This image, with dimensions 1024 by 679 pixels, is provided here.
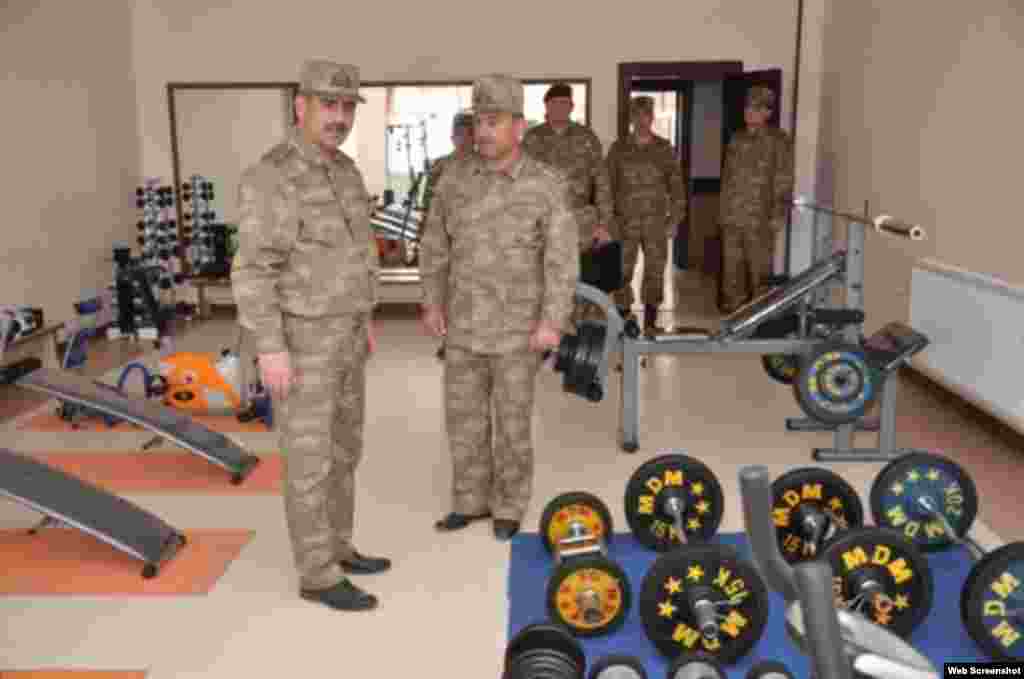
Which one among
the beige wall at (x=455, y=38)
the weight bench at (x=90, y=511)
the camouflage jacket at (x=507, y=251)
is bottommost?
the weight bench at (x=90, y=511)

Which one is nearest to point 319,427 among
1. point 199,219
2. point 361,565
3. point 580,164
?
point 361,565

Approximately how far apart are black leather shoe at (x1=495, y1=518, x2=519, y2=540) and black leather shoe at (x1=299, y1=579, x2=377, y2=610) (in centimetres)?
68

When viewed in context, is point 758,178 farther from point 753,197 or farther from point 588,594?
point 588,594

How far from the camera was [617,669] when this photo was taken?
2457mm

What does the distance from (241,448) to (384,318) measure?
4.04 metres

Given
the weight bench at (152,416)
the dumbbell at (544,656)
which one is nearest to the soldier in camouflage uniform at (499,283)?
the weight bench at (152,416)

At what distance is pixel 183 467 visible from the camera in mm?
4914

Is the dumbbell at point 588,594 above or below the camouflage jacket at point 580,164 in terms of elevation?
below

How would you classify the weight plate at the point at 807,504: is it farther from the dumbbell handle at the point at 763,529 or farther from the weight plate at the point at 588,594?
the dumbbell handle at the point at 763,529

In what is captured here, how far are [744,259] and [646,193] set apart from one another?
3.26ft

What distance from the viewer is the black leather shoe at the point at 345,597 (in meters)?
3.40

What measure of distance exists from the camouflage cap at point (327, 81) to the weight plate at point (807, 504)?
1985mm

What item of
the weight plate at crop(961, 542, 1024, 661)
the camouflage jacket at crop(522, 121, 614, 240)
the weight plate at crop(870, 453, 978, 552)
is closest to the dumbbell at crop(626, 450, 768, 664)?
the weight plate at crop(961, 542, 1024, 661)

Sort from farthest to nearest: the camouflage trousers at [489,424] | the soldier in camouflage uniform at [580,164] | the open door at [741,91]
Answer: the open door at [741,91], the soldier in camouflage uniform at [580,164], the camouflage trousers at [489,424]
